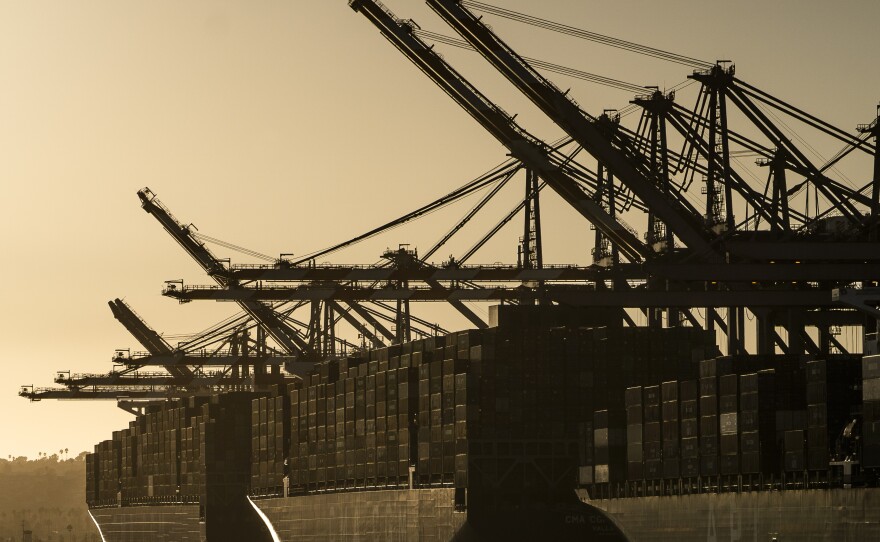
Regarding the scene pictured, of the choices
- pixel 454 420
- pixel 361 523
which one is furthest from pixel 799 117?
pixel 361 523

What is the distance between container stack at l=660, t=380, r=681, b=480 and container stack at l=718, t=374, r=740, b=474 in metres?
3.99

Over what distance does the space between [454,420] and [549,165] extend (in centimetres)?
1463

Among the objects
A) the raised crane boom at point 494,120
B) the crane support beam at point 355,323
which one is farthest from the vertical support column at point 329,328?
the raised crane boom at point 494,120

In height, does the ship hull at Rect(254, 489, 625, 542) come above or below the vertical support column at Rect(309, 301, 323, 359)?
below

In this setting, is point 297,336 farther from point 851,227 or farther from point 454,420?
point 851,227

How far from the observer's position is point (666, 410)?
276ft

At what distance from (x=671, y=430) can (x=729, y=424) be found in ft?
19.2

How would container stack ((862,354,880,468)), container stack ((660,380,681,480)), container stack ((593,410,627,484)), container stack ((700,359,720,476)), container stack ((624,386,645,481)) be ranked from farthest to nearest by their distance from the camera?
container stack ((593,410,627,484)) → container stack ((624,386,645,481)) → container stack ((660,380,681,480)) → container stack ((700,359,720,476)) → container stack ((862,354,880,468))

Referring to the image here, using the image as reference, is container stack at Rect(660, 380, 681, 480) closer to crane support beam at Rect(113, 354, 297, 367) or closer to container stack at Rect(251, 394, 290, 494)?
container stack at Rect(251, 394, 290, 494)

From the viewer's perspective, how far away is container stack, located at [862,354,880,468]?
222 ft

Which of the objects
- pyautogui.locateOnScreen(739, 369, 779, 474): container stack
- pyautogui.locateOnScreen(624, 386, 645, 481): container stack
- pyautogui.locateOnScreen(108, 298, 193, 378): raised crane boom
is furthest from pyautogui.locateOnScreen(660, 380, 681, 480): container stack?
pyautogui.locateOnScreen(108, 298, 193, 378): raised crane boom

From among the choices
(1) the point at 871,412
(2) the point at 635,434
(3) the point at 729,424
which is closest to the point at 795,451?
(3) the point at 729,424

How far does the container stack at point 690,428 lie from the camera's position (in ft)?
267

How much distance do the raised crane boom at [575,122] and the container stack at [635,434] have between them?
978cm
